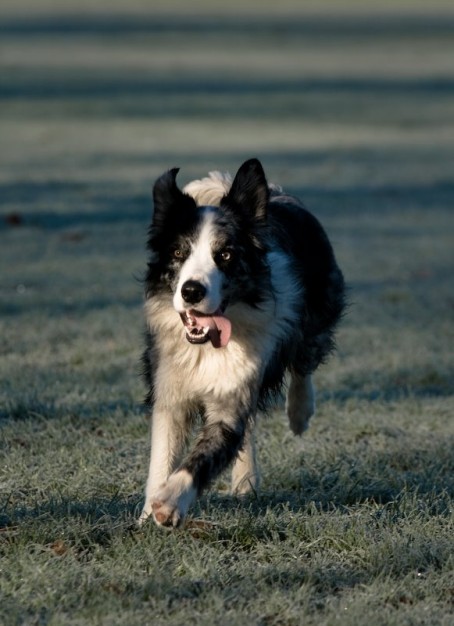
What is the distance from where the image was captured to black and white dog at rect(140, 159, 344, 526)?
592cm

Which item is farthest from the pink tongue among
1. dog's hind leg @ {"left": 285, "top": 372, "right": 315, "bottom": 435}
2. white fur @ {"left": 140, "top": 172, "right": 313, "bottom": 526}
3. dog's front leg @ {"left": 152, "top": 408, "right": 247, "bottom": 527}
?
dog's hind leg @ {"left": 285, "top": 372, "right": 315, "bottom": 435}

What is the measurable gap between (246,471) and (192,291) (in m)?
1.35

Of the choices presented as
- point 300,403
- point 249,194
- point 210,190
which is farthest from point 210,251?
point 300,403

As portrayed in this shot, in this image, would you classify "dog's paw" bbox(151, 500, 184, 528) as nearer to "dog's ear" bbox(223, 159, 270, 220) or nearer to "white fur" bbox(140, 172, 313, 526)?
"white fur" bbox(140, 172, 313, 526)

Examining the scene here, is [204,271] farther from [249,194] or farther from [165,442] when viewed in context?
[165,442]

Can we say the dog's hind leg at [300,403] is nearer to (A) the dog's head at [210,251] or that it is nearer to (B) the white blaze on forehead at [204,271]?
(A) the dog's head at [210,251]

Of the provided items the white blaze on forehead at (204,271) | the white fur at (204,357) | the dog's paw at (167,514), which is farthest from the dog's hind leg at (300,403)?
the dog's paw at (167,514)

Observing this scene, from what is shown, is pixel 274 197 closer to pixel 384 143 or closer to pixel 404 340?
pixel 404 340

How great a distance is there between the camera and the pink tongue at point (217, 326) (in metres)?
5.99

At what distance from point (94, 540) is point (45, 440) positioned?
6.32 feet

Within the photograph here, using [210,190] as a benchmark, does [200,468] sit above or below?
below

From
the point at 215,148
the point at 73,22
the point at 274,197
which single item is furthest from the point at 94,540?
the point at 73,22

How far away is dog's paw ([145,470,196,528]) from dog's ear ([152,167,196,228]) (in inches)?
48.7

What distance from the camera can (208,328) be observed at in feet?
19.7
